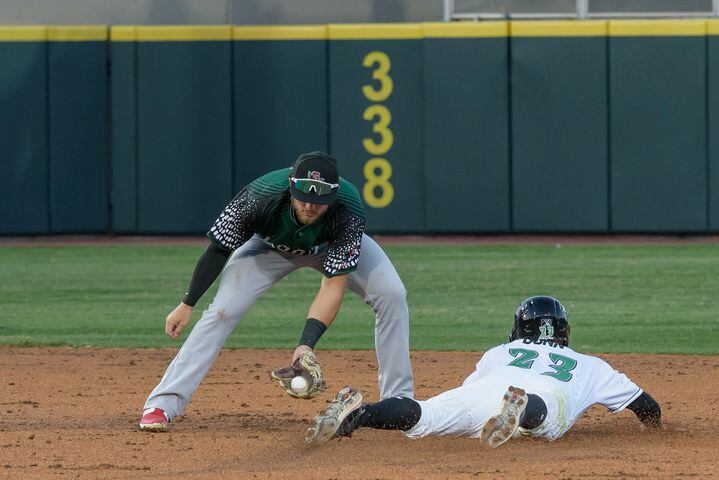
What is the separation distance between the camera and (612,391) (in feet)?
18.1

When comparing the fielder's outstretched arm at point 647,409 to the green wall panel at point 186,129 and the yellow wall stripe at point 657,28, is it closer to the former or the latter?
the yellow wall stripe at point 657,28

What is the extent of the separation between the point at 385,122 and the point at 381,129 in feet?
0.33

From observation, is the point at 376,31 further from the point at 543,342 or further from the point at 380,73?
the point at 543,342

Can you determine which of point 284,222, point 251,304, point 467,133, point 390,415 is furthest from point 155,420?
point 467,133

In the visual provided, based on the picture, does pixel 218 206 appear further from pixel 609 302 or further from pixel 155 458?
pixel 155 458

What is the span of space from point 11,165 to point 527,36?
21.8 feet

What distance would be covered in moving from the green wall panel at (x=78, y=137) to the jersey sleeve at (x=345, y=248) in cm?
1123

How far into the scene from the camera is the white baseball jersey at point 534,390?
5.25m

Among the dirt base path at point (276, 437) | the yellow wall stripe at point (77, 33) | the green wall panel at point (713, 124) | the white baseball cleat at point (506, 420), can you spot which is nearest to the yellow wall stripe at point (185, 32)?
the yellow wall stripe at point (77, 33)

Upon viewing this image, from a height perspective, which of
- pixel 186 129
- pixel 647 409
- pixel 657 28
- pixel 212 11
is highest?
pixel 212 11

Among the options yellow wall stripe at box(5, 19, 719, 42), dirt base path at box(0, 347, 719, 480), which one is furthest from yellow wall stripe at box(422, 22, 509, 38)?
dirt base path at box(0, 347, 719, 480)

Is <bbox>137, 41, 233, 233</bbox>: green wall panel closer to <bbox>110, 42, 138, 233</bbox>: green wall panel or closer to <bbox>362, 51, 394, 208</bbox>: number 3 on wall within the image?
<bbox>110, 42, 138, 233</bbox>: green wall panel

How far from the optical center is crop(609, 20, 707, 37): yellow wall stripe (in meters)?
15.3

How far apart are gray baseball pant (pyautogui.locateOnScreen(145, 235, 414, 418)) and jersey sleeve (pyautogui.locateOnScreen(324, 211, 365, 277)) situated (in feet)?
0.74
